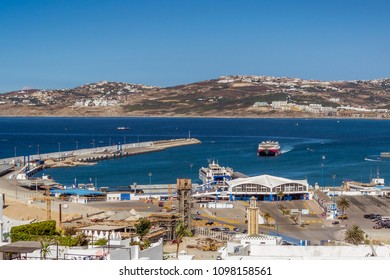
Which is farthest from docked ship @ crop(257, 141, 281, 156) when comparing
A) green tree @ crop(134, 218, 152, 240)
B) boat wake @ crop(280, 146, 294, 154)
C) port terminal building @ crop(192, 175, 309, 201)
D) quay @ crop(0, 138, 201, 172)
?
green tree @ crop(134, 218, 152, 240)

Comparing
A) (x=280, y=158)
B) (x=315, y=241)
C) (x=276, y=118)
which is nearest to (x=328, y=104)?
(x=276, y=118)

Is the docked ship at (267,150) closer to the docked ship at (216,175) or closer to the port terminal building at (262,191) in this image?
the docked ship at (216,175)

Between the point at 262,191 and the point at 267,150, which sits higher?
the point at 262,191

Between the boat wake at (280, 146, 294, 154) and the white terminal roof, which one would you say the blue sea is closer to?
the boat wake at (280, 146, 294, 154)

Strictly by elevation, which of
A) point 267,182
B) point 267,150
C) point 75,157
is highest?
point 267,182

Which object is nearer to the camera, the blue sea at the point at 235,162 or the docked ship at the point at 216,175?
the docked ship at the point at 216,175

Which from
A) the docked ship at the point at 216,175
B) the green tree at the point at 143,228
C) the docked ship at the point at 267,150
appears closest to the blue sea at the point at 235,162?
the docked ship at the point at 267,150

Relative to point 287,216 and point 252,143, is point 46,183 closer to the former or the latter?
point 287,216

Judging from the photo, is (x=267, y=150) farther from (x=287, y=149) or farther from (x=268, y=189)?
(x=268, y=189)

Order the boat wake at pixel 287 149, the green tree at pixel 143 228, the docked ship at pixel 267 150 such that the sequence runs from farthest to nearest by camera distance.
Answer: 1. the boat wake at pixel 287 149
2. the docked ship at pixel 267 150
3. the green tree at pixel 143 228

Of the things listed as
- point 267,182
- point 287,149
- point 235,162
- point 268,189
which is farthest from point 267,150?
point 268,189

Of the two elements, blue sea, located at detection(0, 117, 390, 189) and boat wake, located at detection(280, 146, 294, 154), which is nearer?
blue sea, located at detection(0, 117, 390, 189)
